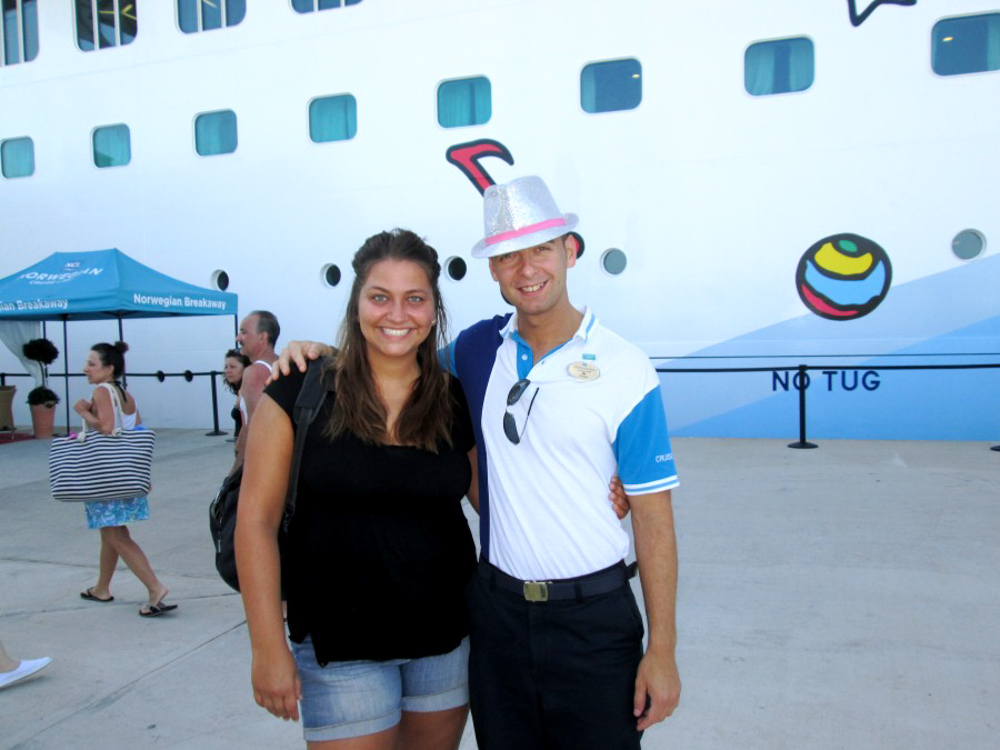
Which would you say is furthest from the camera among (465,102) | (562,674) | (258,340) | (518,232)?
(465,102)

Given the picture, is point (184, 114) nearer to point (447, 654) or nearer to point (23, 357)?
point (23, 357)

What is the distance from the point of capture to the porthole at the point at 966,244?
8125 millimetres

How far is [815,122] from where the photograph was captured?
8.41 meters

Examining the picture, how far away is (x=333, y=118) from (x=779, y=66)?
5368 millimetres

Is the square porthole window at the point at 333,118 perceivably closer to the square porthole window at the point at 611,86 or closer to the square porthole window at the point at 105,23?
the square porthole window at the point at 611,86

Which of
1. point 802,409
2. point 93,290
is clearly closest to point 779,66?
point 802,409

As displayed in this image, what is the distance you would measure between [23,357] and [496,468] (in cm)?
1166

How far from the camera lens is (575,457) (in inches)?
69.2

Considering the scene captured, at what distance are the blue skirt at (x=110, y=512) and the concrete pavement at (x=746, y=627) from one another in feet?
1.63

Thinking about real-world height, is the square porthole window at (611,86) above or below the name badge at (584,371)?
above

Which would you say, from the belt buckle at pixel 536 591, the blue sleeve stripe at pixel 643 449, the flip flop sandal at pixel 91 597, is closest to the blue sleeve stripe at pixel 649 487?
the blue sleeve stripe at pixel 643 449

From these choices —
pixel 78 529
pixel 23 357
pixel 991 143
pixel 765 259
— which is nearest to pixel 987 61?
pixel 991 143

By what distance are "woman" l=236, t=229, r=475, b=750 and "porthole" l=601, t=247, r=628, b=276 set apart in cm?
729

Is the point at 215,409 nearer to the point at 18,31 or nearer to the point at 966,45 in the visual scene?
the point at 18,31
